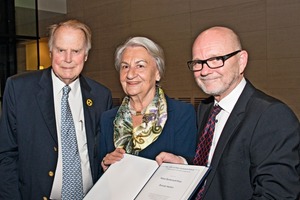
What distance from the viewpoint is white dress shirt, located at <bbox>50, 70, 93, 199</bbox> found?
7.89ft

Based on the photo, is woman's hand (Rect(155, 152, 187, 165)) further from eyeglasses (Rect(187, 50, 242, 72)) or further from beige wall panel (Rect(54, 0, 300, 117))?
beige wall panel (Rect(54, 0, 300, 117))

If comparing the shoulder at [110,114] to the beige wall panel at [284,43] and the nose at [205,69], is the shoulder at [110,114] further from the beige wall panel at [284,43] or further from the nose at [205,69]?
the beige wall panel at [284,43]

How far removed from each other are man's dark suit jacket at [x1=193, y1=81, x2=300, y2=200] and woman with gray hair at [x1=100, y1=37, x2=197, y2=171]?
1.09 feet

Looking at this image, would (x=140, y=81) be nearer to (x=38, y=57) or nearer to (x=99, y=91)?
(x=99, y=91)

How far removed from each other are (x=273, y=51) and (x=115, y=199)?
4.82m

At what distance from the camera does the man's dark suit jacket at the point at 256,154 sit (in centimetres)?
166

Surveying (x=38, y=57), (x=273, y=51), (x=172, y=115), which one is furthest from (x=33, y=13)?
(x=172, y=115)

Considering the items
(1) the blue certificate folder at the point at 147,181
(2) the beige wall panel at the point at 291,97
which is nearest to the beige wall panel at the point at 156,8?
(2) the beige wall panel at the point at 291,97

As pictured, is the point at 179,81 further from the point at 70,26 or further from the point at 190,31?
the point at 70,26

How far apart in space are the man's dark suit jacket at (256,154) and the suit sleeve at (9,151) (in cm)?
122

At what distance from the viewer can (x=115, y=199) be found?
187 cm

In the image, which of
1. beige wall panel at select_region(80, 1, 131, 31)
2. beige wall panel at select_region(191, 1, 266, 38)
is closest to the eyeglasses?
beige wall panel at select_region(191, 1, 266, 38)

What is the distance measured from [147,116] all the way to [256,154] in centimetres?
74

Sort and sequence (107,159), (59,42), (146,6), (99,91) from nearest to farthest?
(107,159), (59,42), (99,91), (146,6)
